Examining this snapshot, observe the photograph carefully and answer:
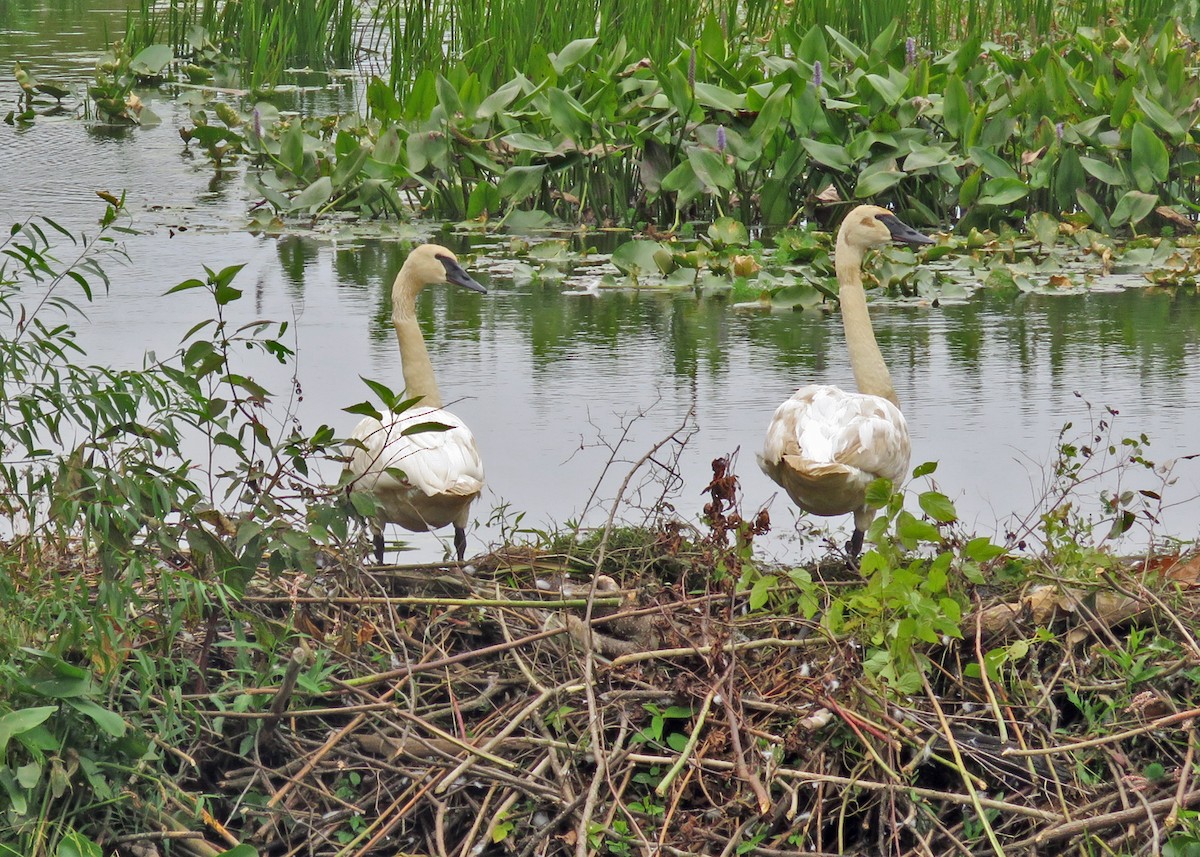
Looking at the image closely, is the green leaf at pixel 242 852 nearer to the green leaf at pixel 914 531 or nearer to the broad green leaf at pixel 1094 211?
the green leaf at pixel 914 531

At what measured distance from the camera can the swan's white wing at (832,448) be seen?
4.54 metres

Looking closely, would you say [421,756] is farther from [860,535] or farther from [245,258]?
[245,258]

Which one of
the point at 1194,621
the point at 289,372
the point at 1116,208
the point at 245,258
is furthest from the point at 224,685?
the point at 1116,208

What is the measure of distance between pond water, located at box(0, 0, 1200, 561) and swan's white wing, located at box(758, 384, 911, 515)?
32 cm

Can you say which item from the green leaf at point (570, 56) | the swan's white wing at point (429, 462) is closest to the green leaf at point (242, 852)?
the swan's white wing at point (429, 462)

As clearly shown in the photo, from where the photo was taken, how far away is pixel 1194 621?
368 centimetres

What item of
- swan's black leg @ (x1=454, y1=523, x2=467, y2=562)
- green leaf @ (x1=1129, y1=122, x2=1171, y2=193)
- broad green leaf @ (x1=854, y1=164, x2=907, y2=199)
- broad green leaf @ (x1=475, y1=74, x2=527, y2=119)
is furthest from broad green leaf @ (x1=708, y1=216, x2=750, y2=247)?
swan's black leg @ (x1=454, y1=523, x2=467, y2=562)

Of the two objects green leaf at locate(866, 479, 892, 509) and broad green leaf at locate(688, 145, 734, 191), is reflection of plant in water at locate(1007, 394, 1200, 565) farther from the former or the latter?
broad green leaf at locate(688, 145, 734, 191)

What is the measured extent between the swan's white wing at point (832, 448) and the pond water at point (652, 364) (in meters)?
0.32

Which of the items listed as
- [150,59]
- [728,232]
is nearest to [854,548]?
[728,232]

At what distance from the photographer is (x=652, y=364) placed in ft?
22.7

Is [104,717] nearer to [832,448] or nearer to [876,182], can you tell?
[832,448]

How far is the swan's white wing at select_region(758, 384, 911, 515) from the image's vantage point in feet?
14.9

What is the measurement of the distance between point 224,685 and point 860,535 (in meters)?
2.25
